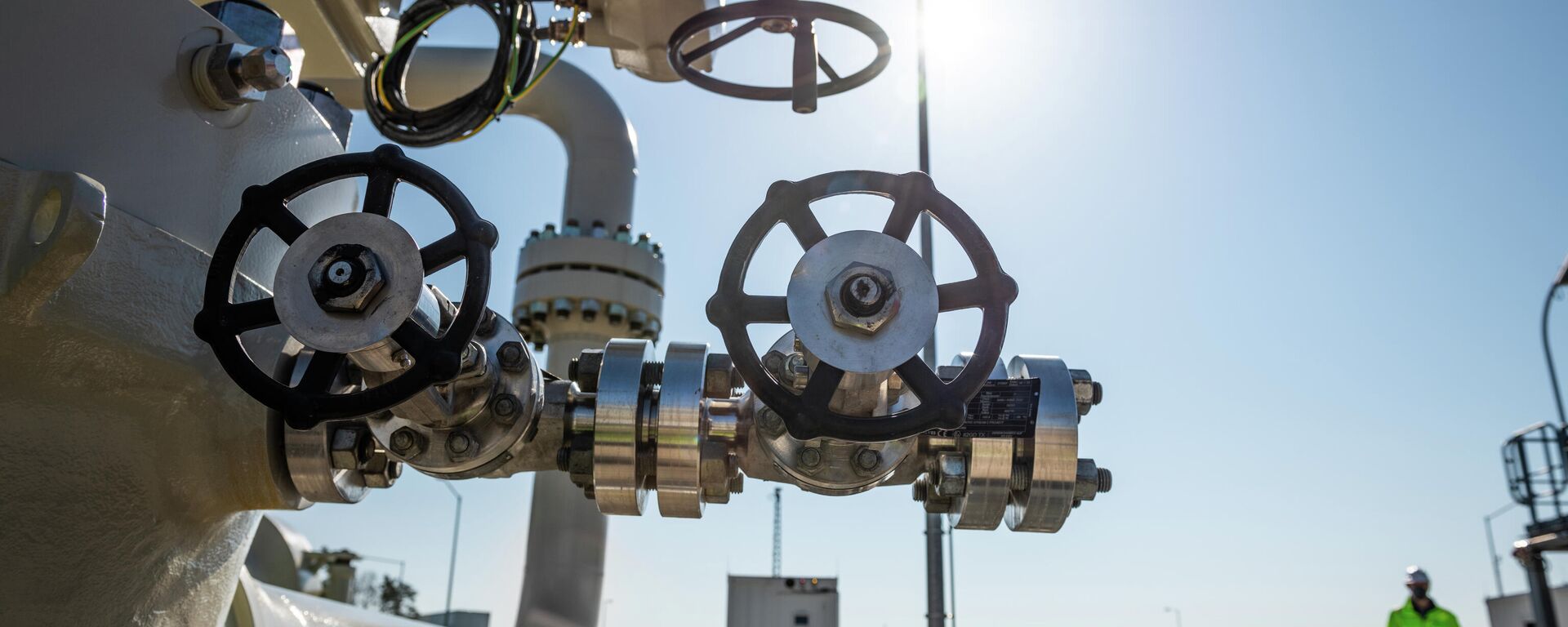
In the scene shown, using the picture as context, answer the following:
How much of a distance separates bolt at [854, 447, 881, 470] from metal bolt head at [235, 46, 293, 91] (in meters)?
1.19

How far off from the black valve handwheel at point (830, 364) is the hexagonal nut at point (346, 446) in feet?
2.60

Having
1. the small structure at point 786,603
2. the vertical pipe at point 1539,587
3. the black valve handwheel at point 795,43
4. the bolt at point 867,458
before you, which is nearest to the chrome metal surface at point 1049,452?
the bolt at point 867,458

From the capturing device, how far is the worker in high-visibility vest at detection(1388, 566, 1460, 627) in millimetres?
4586

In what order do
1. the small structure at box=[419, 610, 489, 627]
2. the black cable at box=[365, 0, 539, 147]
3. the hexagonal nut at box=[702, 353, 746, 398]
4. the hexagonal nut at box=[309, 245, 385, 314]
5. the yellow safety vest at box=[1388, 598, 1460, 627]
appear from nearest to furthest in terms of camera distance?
1. the hexagonal nut at box=[309, 245, 385, 314]
2. the hexagonal nut at box=[702, 353, 746, 398]
3. the black cable at box=[365, 0, 539, 147]
4. the yellow safety vest at box=[1388, 598, 1460, 627]
5. the small structure at box=[419, 610, 489, 627]

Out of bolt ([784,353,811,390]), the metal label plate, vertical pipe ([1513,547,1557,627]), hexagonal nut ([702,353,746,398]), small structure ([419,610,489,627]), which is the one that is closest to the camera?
bolt ([784,353,811,390])

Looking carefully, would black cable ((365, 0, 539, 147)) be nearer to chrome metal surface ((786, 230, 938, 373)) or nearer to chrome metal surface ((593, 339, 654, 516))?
chrome metal surface ((593, 339, 654, 516))

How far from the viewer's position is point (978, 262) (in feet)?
5.01

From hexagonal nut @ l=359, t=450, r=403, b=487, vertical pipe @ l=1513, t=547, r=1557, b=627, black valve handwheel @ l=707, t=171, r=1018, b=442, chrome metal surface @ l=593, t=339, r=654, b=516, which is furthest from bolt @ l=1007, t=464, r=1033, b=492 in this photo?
vertical pipe @ l=1513, t=547, r=1557, b=627

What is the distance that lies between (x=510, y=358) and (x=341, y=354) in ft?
1.09

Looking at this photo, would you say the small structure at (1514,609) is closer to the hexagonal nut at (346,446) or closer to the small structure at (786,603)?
the small structure at (786,603)

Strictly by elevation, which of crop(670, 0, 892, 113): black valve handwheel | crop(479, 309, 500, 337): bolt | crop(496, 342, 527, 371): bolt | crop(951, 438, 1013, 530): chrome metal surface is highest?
crop(670, 0, 892, 113): black valve handwheel

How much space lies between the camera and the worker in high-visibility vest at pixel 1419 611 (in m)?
4.59

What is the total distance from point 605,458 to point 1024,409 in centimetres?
72

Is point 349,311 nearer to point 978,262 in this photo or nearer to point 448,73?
point 978,262
